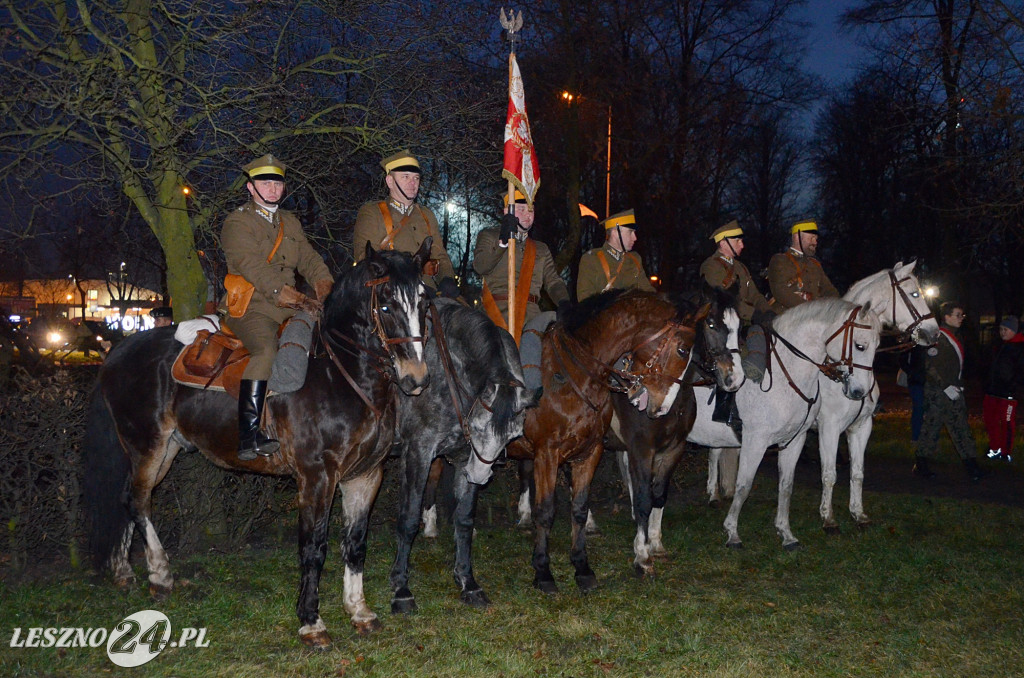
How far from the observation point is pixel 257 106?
27.8 ft

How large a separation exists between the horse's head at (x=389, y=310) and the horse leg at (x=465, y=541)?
1497 mm

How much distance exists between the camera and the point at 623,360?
6.72 metres

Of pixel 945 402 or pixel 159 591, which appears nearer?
pixel 159 591

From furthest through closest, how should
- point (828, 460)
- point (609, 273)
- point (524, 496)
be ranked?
1. point (524, 496)
2. point (828, 460)
3. point (609, 273)

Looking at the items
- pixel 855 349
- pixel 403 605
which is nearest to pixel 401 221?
pixel 403 605

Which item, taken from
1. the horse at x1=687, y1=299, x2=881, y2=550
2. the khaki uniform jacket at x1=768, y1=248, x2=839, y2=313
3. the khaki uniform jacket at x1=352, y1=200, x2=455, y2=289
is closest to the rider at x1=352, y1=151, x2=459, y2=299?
the khaki uniform jacket at x1=352, y1=200, x2=455, y2=289

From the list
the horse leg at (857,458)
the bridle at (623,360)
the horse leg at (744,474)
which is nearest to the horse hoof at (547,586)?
the bridle at (623,360)

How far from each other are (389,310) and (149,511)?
115 inches

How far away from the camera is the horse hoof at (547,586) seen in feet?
21.8

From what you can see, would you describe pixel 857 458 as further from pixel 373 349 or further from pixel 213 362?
pixel 213 362

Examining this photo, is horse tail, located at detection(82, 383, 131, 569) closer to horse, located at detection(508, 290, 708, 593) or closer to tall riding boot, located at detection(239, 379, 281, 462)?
tall riding boot, located at detection(239, 379, 281, 462)

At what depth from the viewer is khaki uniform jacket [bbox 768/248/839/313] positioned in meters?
9.90

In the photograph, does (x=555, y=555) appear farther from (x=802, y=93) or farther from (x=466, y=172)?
(x=802, y=93)

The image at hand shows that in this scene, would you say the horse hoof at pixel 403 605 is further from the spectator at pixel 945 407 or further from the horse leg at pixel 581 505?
the spectator at pixel 945 407
